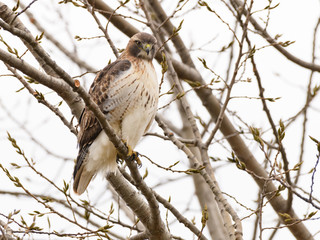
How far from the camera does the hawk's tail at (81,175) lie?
4.40 m

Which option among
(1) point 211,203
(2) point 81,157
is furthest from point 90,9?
(1) point 211,203

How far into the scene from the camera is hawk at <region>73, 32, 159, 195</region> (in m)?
4.21

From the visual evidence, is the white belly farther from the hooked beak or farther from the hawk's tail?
the hooked beak

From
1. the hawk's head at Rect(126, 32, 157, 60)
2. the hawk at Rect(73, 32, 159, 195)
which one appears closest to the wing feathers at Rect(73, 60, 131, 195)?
the hawk at Rect(73, 32, 159, 195)

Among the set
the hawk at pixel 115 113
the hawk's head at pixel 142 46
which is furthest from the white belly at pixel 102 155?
the hawk's head at pixel 142 46

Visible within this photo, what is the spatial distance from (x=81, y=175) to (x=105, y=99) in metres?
0.75

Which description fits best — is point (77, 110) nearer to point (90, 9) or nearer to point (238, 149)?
point (90, 9)

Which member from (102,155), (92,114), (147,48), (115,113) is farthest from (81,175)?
(147,48)

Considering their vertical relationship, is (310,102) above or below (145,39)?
below

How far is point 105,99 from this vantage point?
4.26 meters

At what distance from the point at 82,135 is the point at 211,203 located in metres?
2.56

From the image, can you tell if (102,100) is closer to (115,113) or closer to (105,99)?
(105,99)

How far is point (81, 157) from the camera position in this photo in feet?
14.4

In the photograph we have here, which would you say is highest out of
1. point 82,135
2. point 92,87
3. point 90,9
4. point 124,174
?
point 90,9
